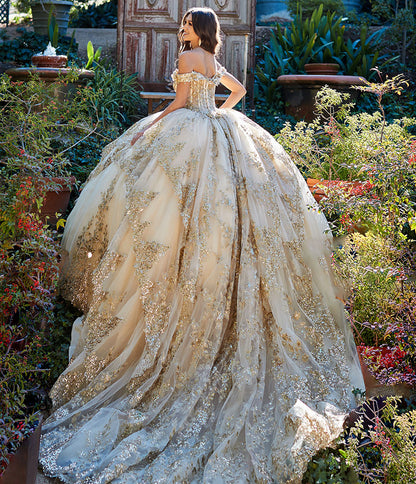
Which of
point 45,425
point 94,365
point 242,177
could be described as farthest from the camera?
point 242,177

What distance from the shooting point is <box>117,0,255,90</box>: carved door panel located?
23.9 ft

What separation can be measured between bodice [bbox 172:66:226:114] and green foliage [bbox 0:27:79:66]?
450 cm

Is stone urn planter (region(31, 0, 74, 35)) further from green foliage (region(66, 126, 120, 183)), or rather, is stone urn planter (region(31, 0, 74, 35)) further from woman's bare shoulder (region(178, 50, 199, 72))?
woman's bare shoulder (region(178, 50, 199, 72))

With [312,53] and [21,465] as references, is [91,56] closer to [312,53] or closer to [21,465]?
[312,53]

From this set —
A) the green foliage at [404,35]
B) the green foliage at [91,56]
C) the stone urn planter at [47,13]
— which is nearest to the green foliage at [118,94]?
the green foliage at [91,56]

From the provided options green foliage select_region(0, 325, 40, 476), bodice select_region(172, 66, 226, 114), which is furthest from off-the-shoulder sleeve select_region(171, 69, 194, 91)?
green foliage select_region(0, 325, 40, 476)

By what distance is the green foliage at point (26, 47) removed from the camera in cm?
826

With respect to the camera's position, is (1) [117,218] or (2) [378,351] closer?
(2) [378,351]

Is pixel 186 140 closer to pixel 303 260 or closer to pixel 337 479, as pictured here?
pixel 303 260

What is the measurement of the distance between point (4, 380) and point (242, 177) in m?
1.81

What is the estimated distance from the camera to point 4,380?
7.91ft

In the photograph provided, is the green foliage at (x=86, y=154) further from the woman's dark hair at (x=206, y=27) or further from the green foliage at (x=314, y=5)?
the green foliage at (x=314, y=5)

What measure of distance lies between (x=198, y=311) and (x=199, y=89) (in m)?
Result: 1.41

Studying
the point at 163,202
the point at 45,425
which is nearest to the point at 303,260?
the point at 163,202
